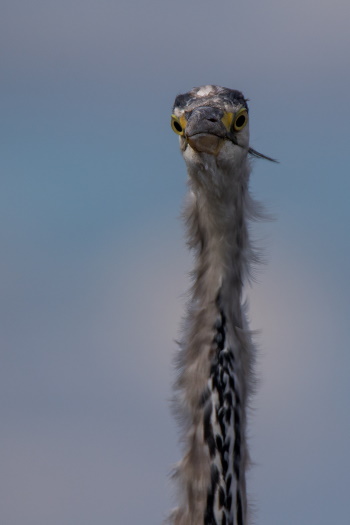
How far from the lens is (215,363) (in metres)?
7.28

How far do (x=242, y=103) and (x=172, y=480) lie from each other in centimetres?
323

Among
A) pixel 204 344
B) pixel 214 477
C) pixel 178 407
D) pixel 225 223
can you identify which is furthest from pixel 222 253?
pixel 214 477

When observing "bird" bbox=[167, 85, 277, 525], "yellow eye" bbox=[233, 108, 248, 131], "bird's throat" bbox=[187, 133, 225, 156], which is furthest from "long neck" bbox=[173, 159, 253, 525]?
"yellow eye" bbox=[233, 108, 248, 131]

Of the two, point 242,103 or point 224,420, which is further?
point 242,103

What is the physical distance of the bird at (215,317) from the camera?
7.03m

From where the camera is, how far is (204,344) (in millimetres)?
7359

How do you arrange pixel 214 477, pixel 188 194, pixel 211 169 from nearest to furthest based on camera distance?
1. pixel 214 477
2. pixel 211 169
3. pixel 188 194

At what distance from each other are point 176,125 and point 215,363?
212cm

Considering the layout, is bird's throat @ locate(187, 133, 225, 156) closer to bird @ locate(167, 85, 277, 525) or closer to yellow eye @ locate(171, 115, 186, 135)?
bird @ locate(167, 85, 277, 525)

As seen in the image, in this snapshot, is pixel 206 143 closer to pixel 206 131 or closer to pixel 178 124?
pixel 206 131

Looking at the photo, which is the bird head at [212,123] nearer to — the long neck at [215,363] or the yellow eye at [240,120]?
the yellow eye at [240,120]

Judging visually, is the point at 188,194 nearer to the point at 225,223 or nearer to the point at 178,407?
the point at 225,223

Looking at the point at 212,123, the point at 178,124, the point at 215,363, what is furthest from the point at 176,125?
the point at 215,363

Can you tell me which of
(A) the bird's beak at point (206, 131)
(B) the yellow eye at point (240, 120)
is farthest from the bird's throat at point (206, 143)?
(B) the yellow eye at point (240, 120)
